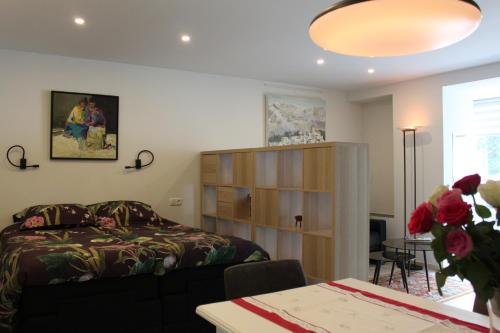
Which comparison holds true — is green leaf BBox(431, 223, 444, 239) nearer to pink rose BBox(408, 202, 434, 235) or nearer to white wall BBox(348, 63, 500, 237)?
pink rose BBox(408, 202, 434, 235)

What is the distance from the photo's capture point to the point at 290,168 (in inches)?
154

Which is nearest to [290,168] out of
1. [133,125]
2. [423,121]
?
[133,125]

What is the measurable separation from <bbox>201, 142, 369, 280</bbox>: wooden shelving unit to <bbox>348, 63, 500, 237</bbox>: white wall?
2518mm

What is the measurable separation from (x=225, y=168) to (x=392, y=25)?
350 cm

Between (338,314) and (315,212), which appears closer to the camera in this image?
(338,314)

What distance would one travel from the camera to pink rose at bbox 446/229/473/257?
1047 millimetres

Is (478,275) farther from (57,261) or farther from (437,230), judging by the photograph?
(57,261)

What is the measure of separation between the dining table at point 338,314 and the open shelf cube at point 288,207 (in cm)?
203

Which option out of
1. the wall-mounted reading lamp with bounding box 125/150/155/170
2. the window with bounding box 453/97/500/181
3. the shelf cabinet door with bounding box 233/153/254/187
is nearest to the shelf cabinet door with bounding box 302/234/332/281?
the shelf cabinet door with bounding box 233/153/254/187

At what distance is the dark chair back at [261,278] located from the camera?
6.25 feet

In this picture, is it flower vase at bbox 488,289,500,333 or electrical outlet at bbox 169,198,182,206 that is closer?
flower vase at bbox 488,289,500,333

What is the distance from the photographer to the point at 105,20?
3.54m

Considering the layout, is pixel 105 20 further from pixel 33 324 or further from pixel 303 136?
pixel 303 136

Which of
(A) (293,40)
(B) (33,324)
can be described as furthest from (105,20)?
(B) (33,324)
